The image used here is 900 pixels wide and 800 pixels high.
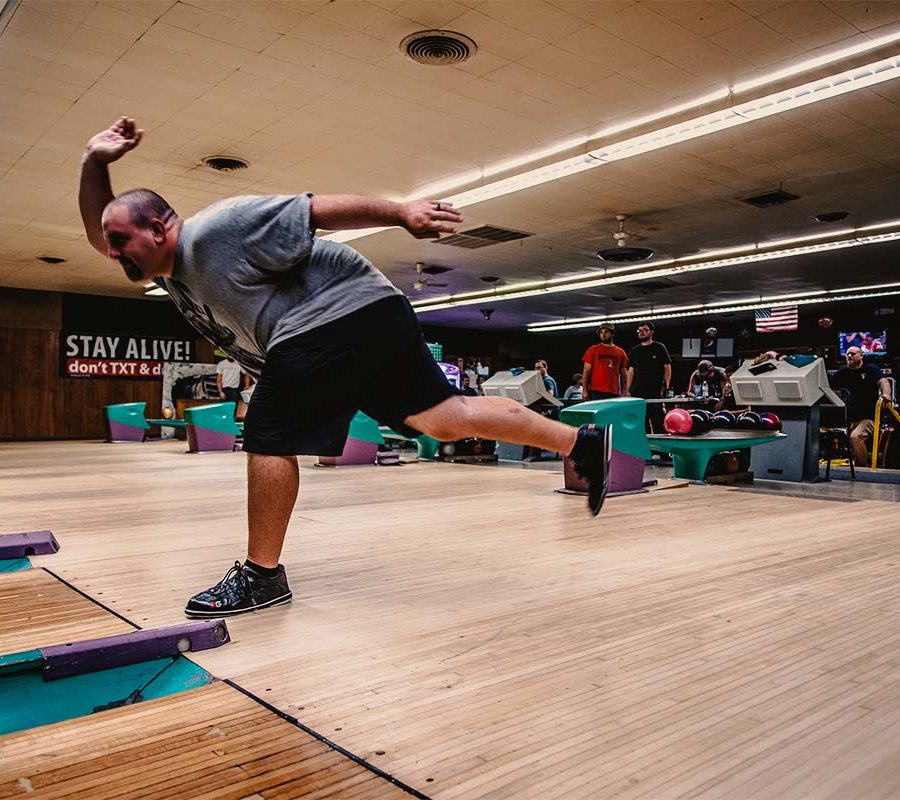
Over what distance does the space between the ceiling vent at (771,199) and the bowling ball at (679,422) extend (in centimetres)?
420

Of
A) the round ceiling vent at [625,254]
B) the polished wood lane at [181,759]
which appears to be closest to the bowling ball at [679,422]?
the polished wood lane at [181,759]

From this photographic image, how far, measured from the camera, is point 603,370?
25.2 feet

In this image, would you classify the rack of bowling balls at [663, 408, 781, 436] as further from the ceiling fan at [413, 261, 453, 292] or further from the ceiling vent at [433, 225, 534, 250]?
the ceiling fan at [413, 261, 453, 292]

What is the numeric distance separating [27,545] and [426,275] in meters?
11.7

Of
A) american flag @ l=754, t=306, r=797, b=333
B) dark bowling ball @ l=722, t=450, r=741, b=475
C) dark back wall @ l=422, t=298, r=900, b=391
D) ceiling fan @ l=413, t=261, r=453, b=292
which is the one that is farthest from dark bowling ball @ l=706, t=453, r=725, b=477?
dark back wall @ l=422, t=298, r=900, b=391

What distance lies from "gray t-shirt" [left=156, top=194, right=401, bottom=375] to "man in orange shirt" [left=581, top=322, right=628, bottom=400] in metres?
5.80

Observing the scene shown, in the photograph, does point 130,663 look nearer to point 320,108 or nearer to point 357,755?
point 357,755

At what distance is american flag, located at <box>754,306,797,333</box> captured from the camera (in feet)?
54.6

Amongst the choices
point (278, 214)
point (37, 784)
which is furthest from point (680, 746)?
point (278, 214)

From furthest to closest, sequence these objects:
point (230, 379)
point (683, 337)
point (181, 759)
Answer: point (683, 337) < point (230, 379) < point (181, 759)

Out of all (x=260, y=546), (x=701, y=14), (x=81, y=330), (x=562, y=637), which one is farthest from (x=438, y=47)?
(x=81, y=330)

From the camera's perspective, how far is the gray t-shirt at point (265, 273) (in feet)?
6.28

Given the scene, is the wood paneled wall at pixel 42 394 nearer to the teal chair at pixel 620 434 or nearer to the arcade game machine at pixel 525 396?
the arcade game machine at pixel 525 396

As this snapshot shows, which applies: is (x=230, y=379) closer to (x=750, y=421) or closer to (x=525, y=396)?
(x=525, y=396)
